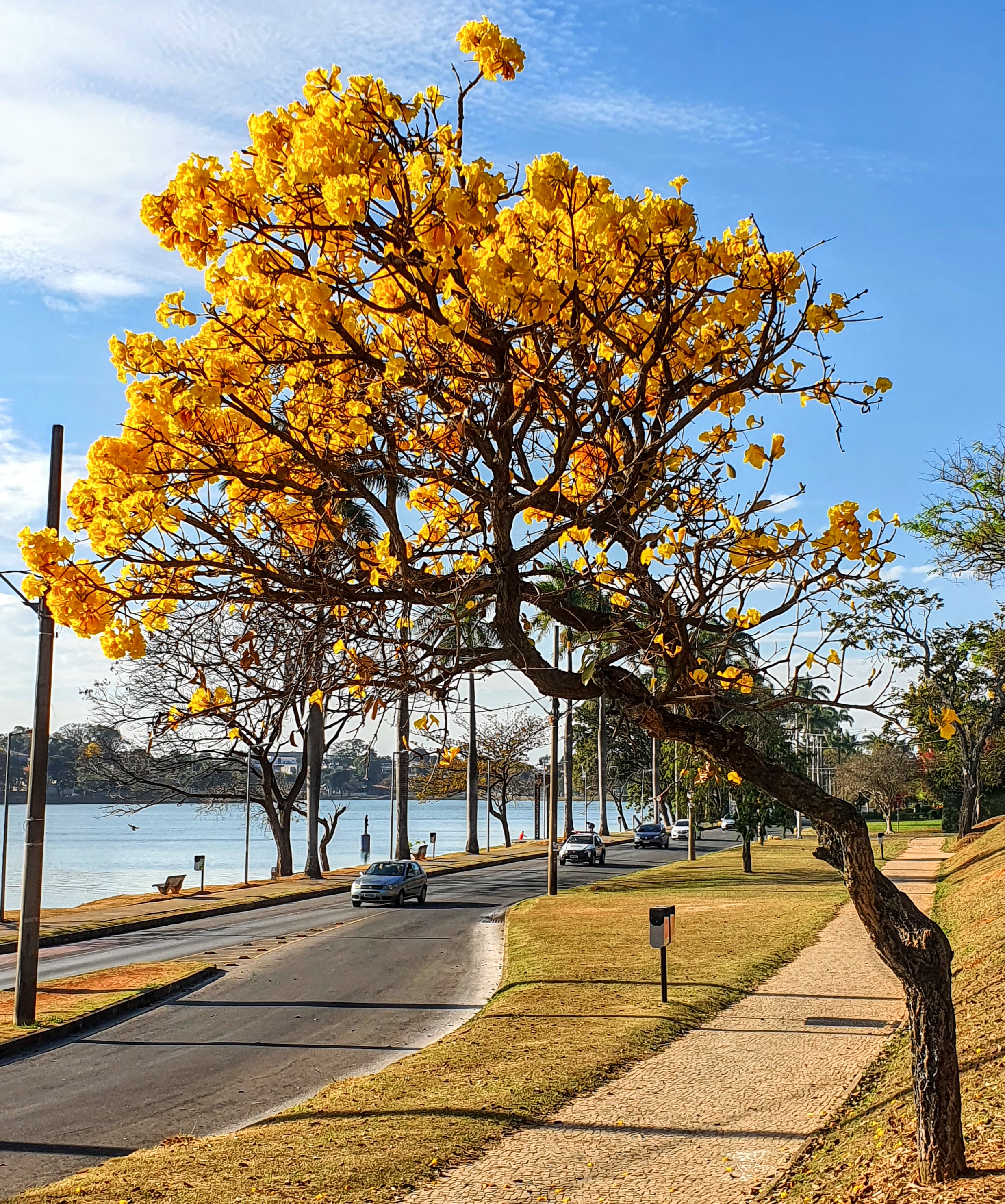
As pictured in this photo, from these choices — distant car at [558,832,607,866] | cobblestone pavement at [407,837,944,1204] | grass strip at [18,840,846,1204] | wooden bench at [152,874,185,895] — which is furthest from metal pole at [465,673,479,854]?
cobblestone pavement at [407,837,944,1204]

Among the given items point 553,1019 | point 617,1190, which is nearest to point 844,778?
point 553,1019

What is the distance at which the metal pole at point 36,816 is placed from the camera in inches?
550

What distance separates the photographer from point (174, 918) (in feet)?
88.7

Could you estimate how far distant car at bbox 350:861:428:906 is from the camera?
1130 inches

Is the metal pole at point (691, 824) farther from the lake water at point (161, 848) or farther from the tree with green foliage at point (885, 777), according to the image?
the lake water at point (161, 848)

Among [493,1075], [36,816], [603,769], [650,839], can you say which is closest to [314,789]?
[650,839]

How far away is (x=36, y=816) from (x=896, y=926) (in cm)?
1147

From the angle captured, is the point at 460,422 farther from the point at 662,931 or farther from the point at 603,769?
the point at 603,769

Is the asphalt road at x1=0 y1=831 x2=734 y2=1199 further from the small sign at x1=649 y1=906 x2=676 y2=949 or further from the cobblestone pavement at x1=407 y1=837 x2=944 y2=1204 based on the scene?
the cobblestone pavement at x1=407 y1=837 x2=944 y2=1204

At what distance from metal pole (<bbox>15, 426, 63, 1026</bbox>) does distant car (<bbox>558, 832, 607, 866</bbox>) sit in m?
31.4

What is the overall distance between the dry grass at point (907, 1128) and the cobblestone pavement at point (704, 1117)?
0.87ft

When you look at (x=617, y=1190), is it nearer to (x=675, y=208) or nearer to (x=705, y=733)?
(x=705, y=733)

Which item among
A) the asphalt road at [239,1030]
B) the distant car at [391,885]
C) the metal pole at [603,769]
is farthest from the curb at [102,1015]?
the metal pole at [603,769]

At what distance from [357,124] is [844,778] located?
6637 cm
